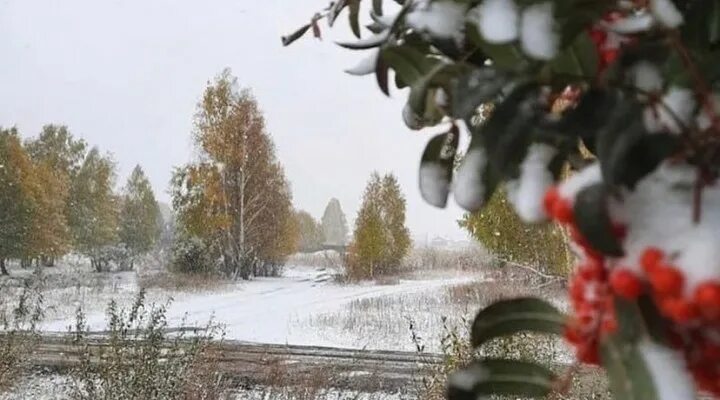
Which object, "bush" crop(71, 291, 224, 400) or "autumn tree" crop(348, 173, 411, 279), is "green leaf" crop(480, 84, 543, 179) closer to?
"bush" crop(71, 291, 224, 400)

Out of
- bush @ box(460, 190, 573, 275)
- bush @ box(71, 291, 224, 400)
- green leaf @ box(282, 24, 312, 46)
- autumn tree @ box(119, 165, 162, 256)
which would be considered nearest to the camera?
green leaf @ box(282, 24, 312, 46)

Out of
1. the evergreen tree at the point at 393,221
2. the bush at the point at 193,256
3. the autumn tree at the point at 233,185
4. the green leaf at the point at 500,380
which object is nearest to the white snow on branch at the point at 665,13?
the green leaf at the point at 500,380

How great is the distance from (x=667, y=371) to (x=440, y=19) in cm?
10

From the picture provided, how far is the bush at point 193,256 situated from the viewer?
25.3 feet

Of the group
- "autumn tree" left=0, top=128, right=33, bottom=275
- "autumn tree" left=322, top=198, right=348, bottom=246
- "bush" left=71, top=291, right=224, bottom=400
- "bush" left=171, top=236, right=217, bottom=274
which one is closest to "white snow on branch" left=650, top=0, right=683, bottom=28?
"bush" left=71, top=291, right=224, bottom=400

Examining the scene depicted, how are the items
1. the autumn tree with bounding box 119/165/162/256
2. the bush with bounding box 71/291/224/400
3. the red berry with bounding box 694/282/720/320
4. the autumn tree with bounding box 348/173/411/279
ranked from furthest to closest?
the autumn tree with bounding box 119/165/162/256 → the autumn tree with bounding box 348/173/411/279 → the bush with bounding box 71/291/224/400 → the red berry with bounding box 694/282/720/320

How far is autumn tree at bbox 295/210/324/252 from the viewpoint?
382 inches

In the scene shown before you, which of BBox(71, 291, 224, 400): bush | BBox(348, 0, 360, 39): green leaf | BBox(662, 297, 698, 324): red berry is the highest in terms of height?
BBox(348, 0, 360, 39): green leaf

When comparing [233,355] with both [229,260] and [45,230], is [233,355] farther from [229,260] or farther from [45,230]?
[45,230]

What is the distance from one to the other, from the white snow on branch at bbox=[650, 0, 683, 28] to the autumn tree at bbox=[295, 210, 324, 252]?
363 inches

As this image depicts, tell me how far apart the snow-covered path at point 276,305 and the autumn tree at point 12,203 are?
2.10 meters

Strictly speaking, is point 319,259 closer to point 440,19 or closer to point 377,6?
point 377,6

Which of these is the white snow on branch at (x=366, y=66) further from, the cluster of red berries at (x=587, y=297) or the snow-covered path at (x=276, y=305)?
the snow-covered path at (x=276, y=305)

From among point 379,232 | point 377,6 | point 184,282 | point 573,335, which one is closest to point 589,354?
point 573,335
